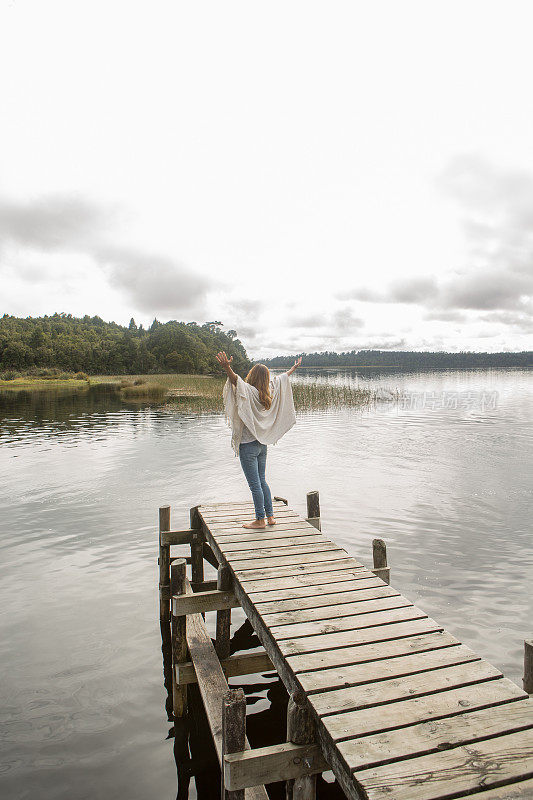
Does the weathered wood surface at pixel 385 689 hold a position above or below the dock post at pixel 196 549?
above

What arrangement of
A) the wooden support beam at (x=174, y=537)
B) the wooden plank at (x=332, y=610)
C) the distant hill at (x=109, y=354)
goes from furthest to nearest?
the distant hill at (x=109, y=354)
the wooden support beam at (x=174, y=537)
the wooden plank at (x=332, y=610)

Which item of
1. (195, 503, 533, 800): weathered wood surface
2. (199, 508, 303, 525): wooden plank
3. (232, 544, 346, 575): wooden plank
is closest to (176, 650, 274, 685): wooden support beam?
(195, 503, 533, 800): weathered wood surface

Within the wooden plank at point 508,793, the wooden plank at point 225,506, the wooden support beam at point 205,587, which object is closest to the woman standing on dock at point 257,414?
the wooden plank at point 225,506

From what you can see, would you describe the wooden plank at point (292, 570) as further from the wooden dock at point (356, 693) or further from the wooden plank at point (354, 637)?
the wooden plank at point (354, 637)

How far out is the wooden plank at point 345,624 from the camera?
15.0ft

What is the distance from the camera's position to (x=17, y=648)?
23.9ft

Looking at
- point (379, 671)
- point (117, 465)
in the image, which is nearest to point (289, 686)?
point (379, 671)

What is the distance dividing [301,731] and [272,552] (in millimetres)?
3369

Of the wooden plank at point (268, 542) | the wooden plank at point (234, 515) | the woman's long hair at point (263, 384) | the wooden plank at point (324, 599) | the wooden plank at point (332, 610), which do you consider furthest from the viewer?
the wooden plank at point (234, 515)

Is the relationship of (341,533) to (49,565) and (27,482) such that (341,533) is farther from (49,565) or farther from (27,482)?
(27,482)

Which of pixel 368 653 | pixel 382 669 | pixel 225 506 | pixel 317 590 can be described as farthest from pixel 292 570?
pixel 225 506

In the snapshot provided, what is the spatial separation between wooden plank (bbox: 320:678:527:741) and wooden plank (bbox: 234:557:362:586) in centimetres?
237

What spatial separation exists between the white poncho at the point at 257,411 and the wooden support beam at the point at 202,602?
2.16 meters

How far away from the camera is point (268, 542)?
7.26 metres
